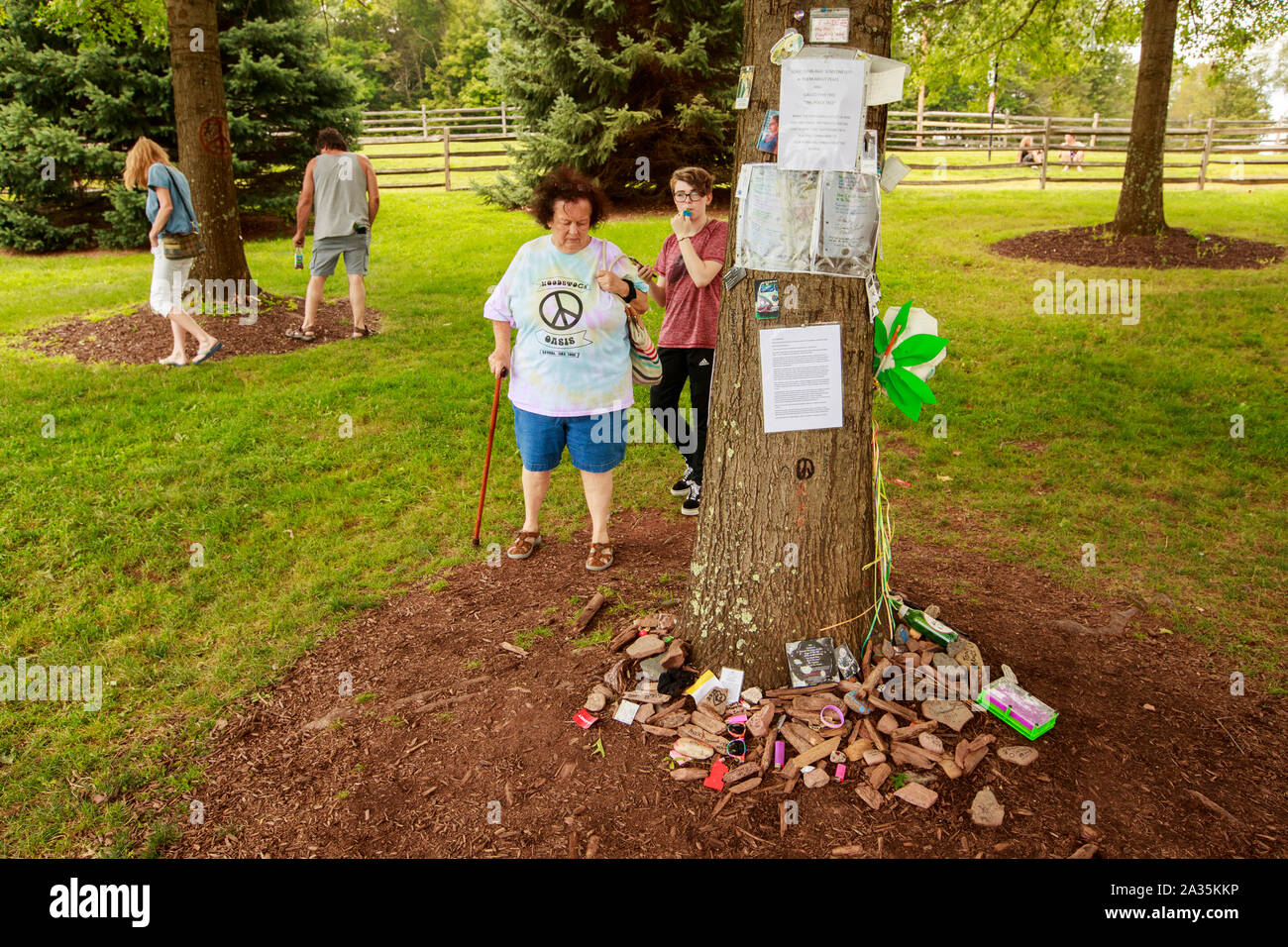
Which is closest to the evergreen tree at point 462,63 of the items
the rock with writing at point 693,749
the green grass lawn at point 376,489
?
the green grass lawn at point 376,489

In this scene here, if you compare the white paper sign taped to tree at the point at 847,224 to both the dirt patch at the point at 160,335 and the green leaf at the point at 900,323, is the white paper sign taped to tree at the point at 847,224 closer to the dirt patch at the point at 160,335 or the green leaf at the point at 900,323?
the green leaf at the point at 900,323

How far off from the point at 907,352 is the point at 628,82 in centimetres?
1198

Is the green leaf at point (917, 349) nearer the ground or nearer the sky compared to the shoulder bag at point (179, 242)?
nearer the ground

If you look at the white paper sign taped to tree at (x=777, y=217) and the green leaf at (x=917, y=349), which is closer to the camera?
the white paper sign taped to tree at (x=777, y=217)

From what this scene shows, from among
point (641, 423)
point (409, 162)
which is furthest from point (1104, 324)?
point (409, 162)

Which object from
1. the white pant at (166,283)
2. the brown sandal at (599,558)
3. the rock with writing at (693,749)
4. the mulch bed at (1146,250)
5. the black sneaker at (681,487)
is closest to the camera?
the rock with writing at (693,749)

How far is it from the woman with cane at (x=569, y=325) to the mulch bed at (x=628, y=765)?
0.94 meters

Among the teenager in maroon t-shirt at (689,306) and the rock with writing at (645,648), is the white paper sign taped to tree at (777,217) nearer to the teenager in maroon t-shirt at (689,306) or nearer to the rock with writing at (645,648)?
the teenager in maroon t-shirt at (689,306)

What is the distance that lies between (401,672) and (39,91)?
14.0 metres

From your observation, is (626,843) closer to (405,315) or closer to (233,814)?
(233,814)

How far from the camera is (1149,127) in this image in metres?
10.4

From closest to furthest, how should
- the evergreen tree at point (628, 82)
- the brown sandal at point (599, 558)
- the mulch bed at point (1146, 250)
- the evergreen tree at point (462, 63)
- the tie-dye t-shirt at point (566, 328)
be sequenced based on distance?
the tie-dye t-shirt at point (566, 328), the brown sandal at point (599, 558), the mulch bed at point (1146, 250), the evergreen tree at point (628, 82), the evergreen tree at point (462, 63)

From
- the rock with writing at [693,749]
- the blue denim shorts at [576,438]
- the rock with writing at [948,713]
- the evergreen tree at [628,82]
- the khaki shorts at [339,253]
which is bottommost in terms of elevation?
the rock with writing at [693,749]

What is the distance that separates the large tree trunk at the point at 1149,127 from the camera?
10.2m
